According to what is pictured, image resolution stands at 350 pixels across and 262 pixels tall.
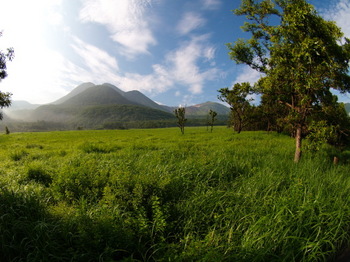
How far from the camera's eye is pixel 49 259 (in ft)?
10.5

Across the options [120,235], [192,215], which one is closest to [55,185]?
[120,235]

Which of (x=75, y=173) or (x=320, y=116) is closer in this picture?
(x=75, y=173)

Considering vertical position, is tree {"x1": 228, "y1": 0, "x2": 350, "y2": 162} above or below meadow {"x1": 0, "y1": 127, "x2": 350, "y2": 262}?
above

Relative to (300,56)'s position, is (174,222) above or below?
below

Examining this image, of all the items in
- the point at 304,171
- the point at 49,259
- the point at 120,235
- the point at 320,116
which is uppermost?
the point at 320,116

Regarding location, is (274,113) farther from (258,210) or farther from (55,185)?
(55,185)

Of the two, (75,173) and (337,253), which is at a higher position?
(75,173)

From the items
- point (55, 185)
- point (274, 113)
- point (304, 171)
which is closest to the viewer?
point (55, 185)

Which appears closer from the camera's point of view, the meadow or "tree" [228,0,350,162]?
the meadow

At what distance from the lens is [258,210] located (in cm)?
453

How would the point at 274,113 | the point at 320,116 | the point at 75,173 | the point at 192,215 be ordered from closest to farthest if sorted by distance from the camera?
1. the point at 192,215
2. the point at 75,173
3. the point at 320,116
4. the point at 274,113

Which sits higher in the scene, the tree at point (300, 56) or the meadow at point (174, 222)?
the tree at point (300, 56)

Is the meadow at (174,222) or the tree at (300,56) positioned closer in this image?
the meadow at (174,222)

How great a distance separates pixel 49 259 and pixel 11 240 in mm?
1192
